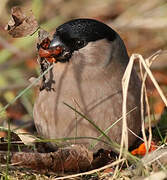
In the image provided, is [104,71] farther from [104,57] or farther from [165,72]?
[165,72]

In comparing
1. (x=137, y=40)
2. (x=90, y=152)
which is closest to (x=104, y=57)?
(x=90, y=152)

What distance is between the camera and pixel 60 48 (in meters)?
2.88

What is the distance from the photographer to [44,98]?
3016 millimetres

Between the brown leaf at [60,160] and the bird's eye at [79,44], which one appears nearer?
the brown leaf at [60,160]

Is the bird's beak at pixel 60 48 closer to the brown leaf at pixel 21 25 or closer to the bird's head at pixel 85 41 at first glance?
the bird's head at pixel 85 41

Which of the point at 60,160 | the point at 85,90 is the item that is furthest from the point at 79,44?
the point at 60,160

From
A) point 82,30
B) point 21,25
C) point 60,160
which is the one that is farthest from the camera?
point 82,30

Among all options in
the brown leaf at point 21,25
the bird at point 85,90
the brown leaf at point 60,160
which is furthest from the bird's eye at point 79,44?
the brown leaf at point 60,160

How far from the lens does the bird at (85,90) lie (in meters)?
2.87

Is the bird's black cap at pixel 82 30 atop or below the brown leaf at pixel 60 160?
atop

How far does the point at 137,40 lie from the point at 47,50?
3.63 metres

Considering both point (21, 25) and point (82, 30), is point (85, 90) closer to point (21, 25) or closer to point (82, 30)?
point (82, 30)

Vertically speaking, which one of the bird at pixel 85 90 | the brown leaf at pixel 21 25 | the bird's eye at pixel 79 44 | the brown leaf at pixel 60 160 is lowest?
the brown leaf at pixel 60 160

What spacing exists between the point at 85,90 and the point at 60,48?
0.89 feet
